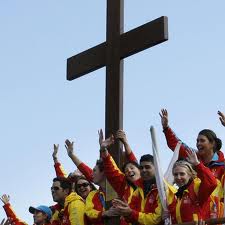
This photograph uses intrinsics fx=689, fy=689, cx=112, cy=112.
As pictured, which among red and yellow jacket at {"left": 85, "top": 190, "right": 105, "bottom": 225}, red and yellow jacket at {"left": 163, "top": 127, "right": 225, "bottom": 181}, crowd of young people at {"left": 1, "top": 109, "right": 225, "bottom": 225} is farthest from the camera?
red and yellow jacket at {"left": 85, "top": 190, "right": 105, "bottom": 225}

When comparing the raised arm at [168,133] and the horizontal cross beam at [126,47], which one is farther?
the raised arm at [168,133]

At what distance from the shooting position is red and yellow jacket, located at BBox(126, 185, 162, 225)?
279 inches

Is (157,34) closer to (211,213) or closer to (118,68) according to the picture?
(118,68)

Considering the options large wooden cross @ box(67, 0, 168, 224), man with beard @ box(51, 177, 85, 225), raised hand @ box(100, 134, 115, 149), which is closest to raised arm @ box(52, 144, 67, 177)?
man with beard @ box(51, 177, 85, 225)

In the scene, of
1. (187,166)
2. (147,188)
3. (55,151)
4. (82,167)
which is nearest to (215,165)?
(187,166)

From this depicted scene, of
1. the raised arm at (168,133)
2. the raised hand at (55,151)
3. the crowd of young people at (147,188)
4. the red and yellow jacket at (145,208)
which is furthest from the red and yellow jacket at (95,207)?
the raised hand at (55,151)

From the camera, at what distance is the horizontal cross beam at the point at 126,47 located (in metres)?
7.48

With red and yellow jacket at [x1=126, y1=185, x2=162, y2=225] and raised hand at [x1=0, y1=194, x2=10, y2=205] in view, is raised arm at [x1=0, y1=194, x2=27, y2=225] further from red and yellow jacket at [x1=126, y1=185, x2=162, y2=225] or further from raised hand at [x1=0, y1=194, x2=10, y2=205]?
red and yellow jacket at [x1=126, y1=185, x2=162, y2=225]

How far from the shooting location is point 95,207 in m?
7.97

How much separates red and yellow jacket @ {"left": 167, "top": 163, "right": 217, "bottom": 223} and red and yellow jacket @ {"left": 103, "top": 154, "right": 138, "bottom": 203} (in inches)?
30.3

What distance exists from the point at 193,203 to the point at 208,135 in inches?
45.0

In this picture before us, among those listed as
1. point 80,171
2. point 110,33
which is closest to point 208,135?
point 110,33

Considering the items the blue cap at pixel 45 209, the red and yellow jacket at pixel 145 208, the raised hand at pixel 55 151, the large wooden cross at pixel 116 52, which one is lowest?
the red and yellow jacket at pixel 145 208

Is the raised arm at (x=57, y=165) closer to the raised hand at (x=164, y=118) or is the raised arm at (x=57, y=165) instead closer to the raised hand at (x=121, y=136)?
the raised hand at (x=164, y=118)
